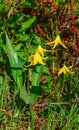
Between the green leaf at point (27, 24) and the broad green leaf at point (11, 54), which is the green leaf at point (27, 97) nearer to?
the broad green leaf at point (11, 54)

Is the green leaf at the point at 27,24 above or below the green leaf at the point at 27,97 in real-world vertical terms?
above

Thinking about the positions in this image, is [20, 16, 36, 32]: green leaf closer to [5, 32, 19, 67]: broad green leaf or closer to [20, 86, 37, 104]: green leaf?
[5, 32, 19, 67]: broad green leaf

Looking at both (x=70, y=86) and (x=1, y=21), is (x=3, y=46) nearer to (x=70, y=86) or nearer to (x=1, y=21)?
Result: (x=1, y=21)

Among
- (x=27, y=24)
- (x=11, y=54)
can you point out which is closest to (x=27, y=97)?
(x=11, y=54)

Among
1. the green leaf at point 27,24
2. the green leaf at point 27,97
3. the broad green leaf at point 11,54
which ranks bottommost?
the green leaf at point 27,97

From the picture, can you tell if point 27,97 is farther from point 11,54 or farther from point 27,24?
point 27,24

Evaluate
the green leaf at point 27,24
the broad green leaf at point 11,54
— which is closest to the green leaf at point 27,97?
the broad green leaf at point 11,54

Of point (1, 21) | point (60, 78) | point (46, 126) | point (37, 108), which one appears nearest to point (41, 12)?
point (1, 21)

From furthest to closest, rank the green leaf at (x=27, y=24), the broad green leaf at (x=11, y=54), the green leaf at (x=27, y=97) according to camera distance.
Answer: the green leaf at (x=27, y=24)
the broad green leaf at (x=11, y=54)
the green leaf at (x=27, y=97)

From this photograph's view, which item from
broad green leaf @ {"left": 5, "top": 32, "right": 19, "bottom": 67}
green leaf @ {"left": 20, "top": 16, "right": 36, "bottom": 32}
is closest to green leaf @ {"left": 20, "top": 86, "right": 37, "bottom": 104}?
broad green leaf @ {"left": 5, "top": 32, "right": 19, "bottom": 67}
